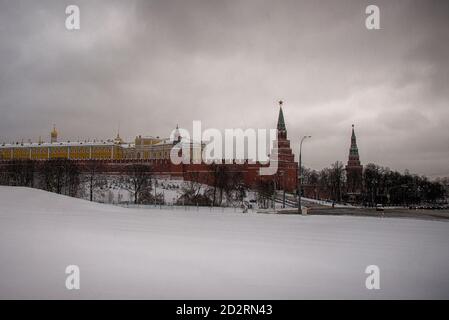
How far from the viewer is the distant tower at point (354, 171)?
3777 inches

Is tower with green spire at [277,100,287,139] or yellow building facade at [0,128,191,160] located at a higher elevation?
tower with green spire at [277,100,287,139]

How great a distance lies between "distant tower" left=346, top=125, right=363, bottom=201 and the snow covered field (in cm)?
8268

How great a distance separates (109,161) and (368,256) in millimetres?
83218

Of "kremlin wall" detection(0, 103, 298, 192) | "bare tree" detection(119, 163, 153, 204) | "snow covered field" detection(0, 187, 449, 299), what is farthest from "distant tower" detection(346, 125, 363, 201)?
"snow covered field" detection(0, 187, 449, 299)

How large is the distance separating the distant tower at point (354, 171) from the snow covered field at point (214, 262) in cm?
8268

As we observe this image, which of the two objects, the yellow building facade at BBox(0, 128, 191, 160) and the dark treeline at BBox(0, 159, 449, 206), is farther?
the yellow building facade at BBox(0, 128, 191, 160)

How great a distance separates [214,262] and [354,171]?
99.5 m

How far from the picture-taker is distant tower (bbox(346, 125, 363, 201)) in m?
95.9

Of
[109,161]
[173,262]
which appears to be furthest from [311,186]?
[173,262]

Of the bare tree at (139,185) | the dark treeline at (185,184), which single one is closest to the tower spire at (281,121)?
the dark treeline at (185,184)

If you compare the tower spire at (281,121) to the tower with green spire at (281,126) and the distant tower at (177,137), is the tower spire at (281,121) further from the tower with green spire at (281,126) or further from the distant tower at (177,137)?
the distant tower at (177,137)

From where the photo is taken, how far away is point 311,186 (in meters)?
92.0

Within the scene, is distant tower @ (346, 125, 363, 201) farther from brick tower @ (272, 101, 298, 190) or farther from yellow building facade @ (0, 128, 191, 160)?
yellow building facade @ (0, 128, 191, 160)

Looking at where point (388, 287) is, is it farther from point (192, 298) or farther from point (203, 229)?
point (203, 229)
